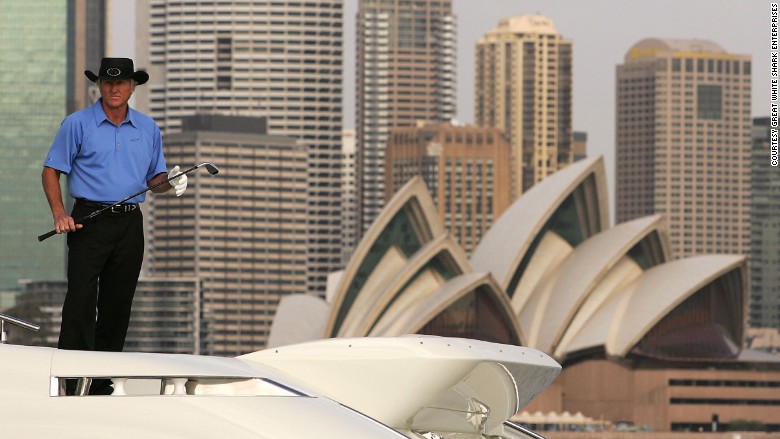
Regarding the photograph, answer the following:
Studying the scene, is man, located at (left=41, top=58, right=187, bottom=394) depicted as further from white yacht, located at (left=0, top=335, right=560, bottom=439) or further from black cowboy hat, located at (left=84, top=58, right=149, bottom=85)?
white yacht, located at (left=0, top=335, right=560, bottom=439)

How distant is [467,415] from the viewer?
5148mm

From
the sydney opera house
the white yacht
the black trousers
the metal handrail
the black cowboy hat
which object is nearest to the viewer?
the white yacht

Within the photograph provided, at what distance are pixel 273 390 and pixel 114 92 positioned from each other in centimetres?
193

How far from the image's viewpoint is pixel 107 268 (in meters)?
5.98

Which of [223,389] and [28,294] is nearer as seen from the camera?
[223,389]

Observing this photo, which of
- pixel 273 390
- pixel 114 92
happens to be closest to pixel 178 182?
pixel 114 92

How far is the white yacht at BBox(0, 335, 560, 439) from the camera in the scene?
166 inches

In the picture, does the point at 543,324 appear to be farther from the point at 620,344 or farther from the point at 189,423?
the point at 189,423

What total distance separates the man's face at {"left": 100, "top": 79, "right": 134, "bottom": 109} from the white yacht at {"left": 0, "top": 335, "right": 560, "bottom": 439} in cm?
137

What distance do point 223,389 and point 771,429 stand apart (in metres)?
95.7

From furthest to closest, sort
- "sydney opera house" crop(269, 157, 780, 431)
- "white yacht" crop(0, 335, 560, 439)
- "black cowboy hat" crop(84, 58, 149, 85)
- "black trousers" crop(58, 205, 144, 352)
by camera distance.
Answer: "sydney opera house" crop(269, 157, 780, 431)
"black cowboy hat" crop(84, 58, 149, 85)
"black trousers" crop(58, 205, 144, 352)
"white yacht" crop(0, 335, 560, 439)

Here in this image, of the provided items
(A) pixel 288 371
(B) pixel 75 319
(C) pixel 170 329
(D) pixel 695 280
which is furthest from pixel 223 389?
(C) pixel 170 329

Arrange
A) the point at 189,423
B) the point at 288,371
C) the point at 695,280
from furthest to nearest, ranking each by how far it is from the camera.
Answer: the point at 695,280, the point at 288,371, the point at 189,423

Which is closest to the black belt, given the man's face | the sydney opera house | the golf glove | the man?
the man
